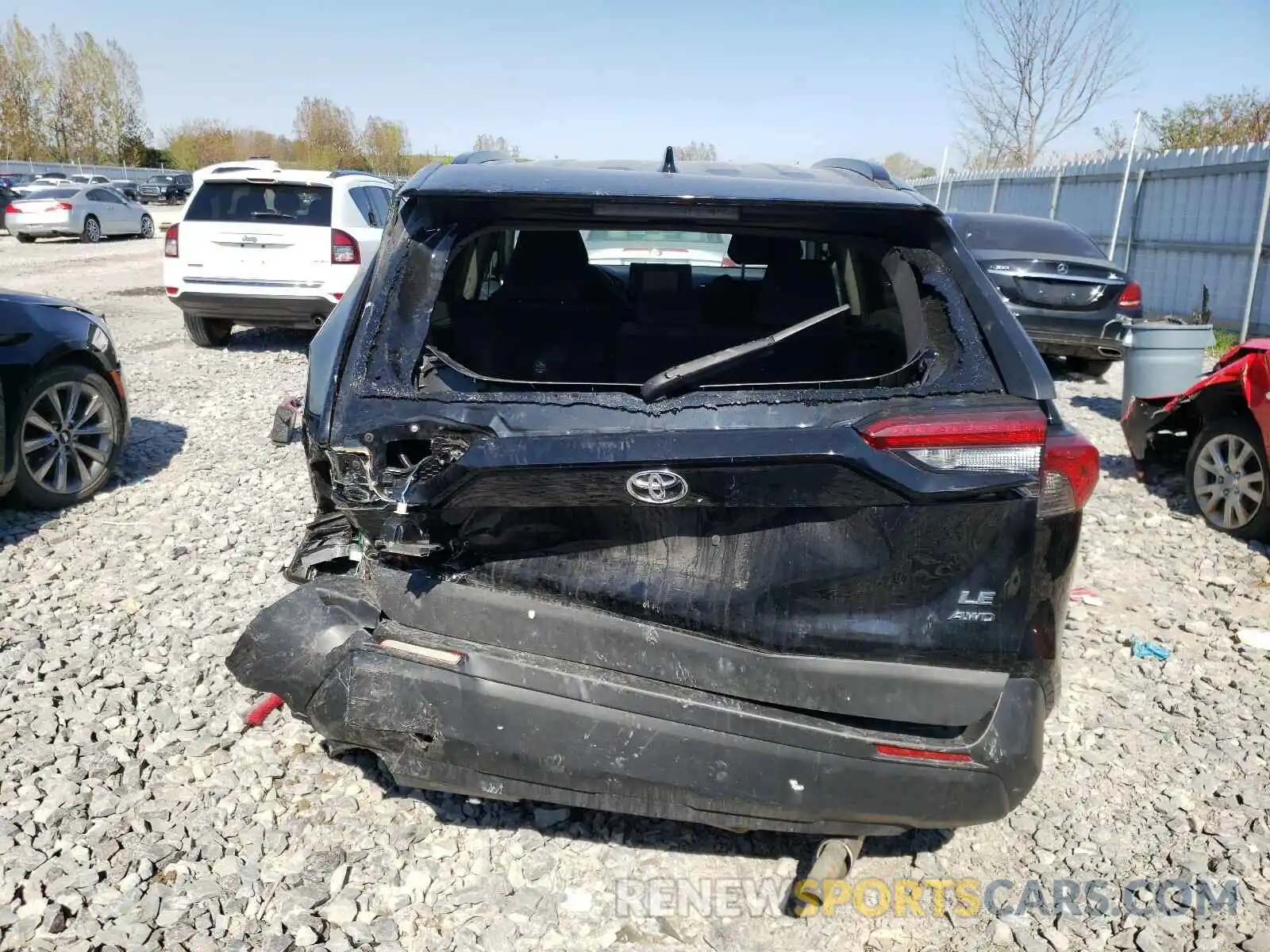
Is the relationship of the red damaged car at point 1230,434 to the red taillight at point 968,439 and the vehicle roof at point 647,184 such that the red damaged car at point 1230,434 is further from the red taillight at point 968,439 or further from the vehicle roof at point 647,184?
the red taillight at point 968,439

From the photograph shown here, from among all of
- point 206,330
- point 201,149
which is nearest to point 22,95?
point 201,149

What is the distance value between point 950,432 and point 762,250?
1351 millimetres

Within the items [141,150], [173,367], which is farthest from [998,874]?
[141,150]

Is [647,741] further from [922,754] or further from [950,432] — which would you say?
[950,432]

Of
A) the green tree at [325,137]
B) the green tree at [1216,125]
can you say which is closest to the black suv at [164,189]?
the green tree at [325,137]

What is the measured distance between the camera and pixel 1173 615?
4.73m

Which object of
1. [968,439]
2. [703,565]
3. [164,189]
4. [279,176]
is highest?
[164,189]

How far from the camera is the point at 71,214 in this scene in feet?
87.6

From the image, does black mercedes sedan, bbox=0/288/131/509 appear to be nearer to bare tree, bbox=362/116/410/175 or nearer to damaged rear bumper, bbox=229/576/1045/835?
damaged rear bumper, bbox=229/576/1045/835

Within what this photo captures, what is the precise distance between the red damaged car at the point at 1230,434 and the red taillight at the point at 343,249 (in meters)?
7.39

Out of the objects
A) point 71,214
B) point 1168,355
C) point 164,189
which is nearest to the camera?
point 1168,355

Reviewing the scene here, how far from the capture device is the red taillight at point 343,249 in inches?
402

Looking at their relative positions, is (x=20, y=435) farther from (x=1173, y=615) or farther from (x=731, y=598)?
(x=1173, y=615)

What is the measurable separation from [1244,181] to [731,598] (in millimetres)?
13589
